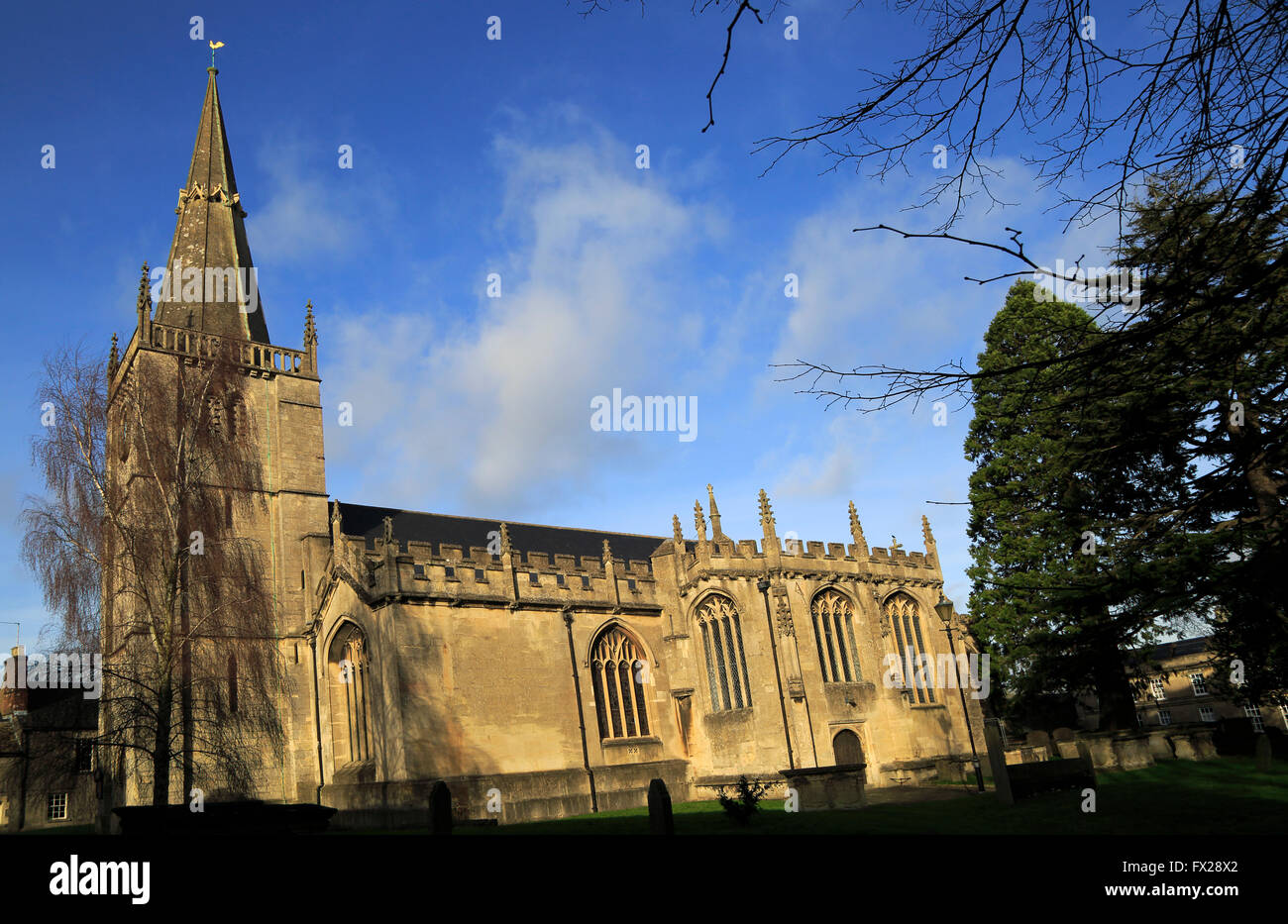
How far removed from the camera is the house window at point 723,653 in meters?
26.2

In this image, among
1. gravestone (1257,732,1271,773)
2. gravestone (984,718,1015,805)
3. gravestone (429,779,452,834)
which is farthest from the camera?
gravestone (1257,732,1271,773)

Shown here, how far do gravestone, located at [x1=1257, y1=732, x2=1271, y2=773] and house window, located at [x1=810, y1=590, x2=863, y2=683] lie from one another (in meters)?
10.2

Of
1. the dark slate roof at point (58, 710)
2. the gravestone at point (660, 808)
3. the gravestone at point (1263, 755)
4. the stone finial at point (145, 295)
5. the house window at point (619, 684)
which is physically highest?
the stone finial at point (145, 295)

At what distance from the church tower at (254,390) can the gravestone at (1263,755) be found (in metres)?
22.7

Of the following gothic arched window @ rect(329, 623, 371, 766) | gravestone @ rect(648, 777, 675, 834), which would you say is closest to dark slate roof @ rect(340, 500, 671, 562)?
gothic arched window @ rect(329, 623, 371, 766)

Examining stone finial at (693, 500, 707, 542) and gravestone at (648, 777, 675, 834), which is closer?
gravestone at (648, 777, 675, 834)

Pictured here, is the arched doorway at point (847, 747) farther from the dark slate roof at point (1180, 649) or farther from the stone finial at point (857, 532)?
the dark slate roof at point (1180, 649)

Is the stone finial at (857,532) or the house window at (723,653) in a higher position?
the stone finial at (857,532)

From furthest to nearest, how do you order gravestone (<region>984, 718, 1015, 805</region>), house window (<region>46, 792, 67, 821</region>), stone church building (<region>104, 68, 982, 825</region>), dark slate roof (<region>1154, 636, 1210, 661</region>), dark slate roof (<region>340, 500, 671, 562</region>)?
dark slate roof (<region>1154, 636, 1210, 661</region>)
house window (<region>46, 792, 67, 821</region>)
dark slate roof (<region>340, 500, 671, 562</region>)
stone church building (<region>104, 68, 982, 825</region>)
gravestone (<region>984, 718, 1015, 805</region>)

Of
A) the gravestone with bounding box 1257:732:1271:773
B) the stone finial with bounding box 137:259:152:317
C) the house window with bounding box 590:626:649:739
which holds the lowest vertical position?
the gravestone with bounding box 1257:732:1271:773

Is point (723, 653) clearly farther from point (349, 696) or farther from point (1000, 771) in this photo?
point (349, 696)

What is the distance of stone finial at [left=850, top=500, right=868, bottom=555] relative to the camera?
29.0 metres

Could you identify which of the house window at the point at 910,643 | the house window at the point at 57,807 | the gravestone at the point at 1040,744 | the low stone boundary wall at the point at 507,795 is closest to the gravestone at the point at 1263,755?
the gravestone at the point at 1040,744

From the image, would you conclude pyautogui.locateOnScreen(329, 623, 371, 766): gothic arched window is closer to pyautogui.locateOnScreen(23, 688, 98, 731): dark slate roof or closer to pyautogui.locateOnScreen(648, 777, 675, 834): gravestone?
pyautogui.locateOnScreen(648, 777, 675, 834): gravestone
